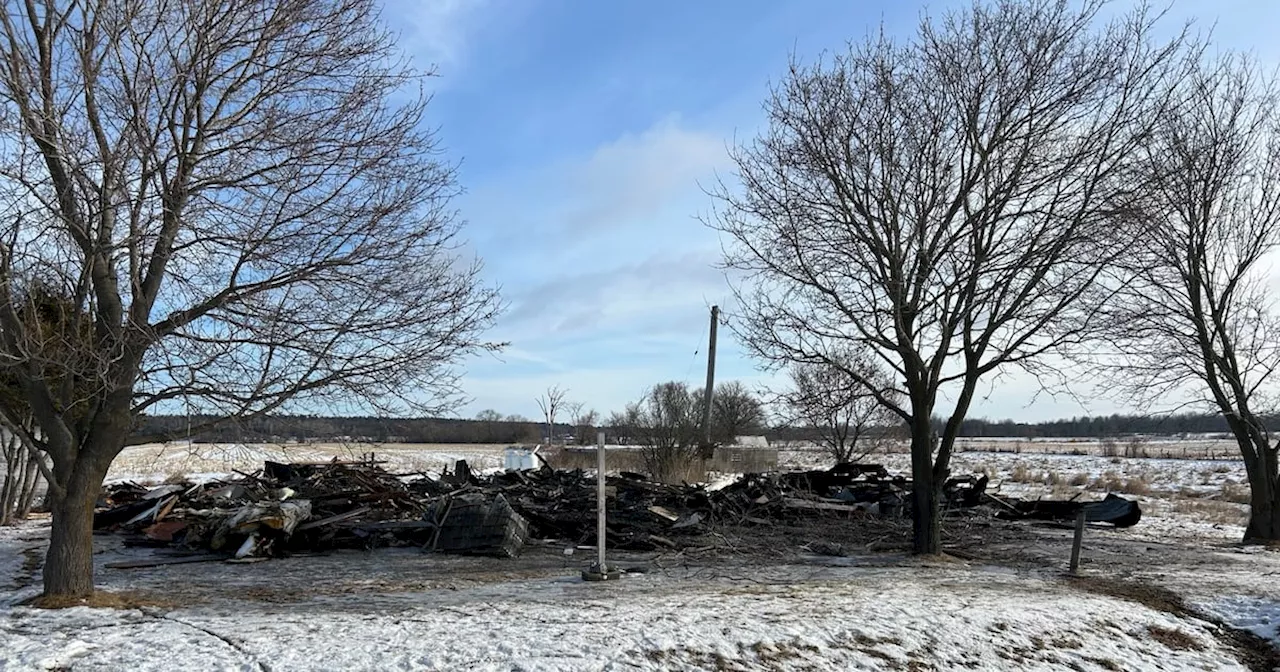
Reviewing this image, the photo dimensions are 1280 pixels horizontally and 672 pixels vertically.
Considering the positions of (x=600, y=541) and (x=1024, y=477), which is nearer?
(x=600, y=541)

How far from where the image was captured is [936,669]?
6797 mm

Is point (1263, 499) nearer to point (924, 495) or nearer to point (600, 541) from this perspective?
point (924, 495)

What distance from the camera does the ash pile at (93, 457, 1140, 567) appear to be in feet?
41.6

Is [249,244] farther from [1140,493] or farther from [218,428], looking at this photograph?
[1140,493]

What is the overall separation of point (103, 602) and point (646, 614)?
4.75 metres

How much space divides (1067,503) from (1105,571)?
6773mm

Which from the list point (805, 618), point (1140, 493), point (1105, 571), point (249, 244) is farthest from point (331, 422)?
point (1140, 493)

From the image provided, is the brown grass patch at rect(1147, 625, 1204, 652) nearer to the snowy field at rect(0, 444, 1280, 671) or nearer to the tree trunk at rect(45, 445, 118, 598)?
the snowy field at rect(0, 444, 1280, 671)

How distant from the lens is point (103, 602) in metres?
7.73

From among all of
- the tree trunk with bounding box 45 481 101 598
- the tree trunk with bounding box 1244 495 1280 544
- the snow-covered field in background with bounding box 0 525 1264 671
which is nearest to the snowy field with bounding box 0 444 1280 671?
the snow-covered field in background with bounding box 0 525 1264 671

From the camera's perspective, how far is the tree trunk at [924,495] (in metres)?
12.2

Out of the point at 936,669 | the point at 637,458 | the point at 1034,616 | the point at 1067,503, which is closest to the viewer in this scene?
the point at 936,669

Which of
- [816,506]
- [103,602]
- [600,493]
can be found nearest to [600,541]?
[600,493]

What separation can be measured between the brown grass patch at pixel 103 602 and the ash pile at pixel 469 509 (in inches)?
133
